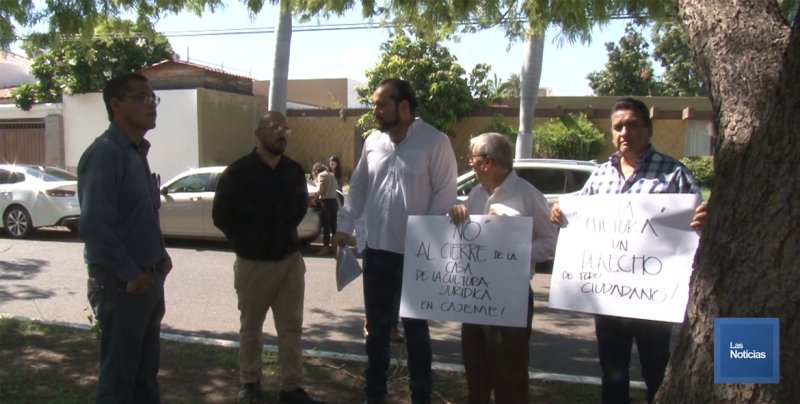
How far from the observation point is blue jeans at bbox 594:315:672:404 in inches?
133

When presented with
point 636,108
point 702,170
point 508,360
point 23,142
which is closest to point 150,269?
point 508,360

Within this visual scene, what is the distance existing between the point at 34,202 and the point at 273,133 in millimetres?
10650

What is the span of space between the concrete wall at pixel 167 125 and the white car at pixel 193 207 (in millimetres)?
8124

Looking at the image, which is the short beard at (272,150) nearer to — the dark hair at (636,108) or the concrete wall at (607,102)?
the dark hair at (636,108)

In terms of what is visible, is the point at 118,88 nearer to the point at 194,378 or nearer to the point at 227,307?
the point at 194,378

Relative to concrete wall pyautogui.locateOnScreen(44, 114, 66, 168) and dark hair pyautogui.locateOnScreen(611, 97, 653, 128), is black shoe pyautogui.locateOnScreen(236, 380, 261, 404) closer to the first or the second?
dark hair pyautogui.locateOnScreen(611, 97, 653, 128)

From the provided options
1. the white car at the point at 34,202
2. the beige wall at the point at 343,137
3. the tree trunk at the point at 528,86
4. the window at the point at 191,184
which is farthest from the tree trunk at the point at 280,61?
the beige wall at the point at 343,137

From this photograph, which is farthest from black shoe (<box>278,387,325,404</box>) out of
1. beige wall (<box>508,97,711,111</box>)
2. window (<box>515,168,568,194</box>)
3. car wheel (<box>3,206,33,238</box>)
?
beige wall (<box>508,97,711,111</box>)

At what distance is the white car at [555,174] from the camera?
9.99 metres

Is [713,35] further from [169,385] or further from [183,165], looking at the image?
[183,165]

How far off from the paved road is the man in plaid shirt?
1752 mm

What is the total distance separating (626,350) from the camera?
A: 3.48 meters

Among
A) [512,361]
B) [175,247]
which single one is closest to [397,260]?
[512,361]

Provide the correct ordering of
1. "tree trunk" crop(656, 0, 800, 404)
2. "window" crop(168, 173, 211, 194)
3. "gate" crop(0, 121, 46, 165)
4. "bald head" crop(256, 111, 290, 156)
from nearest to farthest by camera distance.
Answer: "tree trunk" crop(656, 0, 800, 404), "bald head" crop(256, 111, 290, 156), "window" crop(168, 173, 211, 194), "gate" crop(0, 121, 46, 165)
